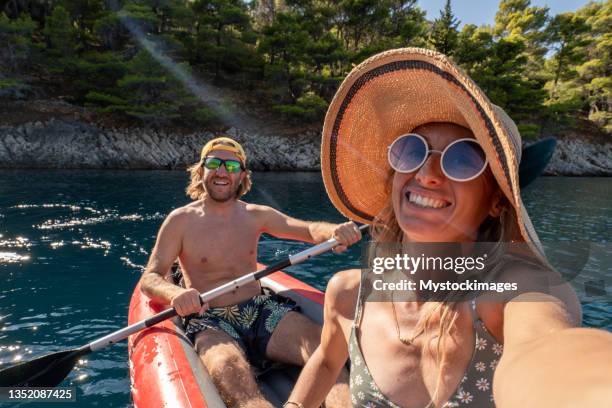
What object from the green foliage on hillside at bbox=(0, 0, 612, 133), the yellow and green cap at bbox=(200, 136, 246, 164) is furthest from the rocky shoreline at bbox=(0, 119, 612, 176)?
the yellow and green cap at bbox=(200, 136, 246, 164)

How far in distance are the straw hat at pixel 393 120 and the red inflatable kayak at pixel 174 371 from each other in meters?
1.47

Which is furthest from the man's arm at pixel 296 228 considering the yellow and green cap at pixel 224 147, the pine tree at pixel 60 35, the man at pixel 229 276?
the pine tree at pixel 60 35

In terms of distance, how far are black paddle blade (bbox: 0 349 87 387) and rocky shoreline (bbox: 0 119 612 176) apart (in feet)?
64.1

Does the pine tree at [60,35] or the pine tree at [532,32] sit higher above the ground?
the pine tree at [532,32]

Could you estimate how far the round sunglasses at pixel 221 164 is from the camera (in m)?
3.85

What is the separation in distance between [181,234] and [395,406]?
9.36 ft

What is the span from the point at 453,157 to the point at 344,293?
0.69 m

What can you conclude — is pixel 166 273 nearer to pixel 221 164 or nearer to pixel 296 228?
pixel 221 164

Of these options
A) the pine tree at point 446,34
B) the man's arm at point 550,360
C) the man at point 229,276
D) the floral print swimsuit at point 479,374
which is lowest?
the man at point 229,276

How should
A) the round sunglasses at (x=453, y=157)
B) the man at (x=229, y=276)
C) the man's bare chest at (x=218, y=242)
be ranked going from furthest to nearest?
the man's bare chest at (x=218, y=242) < the man at (x=229, y=276) < the round sunglasses at (x=453, y=157)

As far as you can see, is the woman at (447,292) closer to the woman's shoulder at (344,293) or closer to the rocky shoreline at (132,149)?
the woman's shoulder at (344,293)

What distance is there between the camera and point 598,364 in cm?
68

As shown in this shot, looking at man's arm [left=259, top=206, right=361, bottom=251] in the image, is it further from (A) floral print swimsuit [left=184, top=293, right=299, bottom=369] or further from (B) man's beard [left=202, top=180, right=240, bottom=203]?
(A) floral print swimsuit [left=184, top=293, right=299, bottom=369]

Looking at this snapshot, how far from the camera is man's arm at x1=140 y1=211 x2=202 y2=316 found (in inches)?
119
